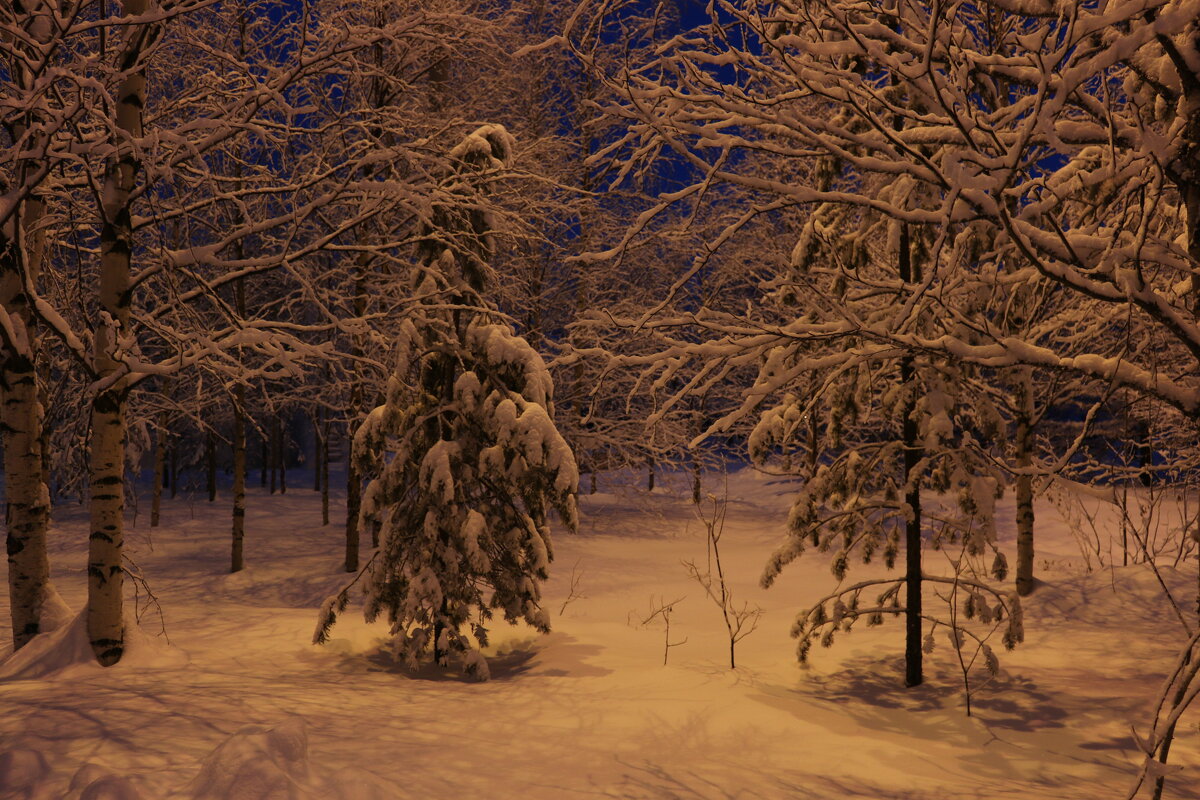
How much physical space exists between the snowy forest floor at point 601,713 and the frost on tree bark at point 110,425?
291mm

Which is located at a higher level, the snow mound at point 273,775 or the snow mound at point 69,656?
the snow mound at point 273,775

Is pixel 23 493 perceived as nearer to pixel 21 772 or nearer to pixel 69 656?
pixel 69 656

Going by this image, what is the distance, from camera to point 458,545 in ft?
26.2

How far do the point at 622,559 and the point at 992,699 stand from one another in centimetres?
958

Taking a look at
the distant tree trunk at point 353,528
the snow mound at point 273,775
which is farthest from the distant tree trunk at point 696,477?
the snow mound at point 273,775

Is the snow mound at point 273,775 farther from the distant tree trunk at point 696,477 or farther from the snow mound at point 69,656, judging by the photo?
the distant tree trunk at point 696,477

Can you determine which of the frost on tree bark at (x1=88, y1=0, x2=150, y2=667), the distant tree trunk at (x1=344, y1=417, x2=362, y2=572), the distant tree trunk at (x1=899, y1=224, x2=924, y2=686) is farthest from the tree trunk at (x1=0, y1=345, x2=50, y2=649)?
the distant tree trunk at (x1=899, y1=224, x2=924, y2=686)

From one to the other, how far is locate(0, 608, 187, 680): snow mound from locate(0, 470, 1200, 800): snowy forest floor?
0.02 metres

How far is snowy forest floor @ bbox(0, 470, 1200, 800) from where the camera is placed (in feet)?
13.4

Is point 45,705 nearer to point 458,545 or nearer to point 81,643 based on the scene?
point 81,643

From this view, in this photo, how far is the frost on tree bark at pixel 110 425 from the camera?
6148 millimetres

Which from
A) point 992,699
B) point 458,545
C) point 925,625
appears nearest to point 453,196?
point 458,545

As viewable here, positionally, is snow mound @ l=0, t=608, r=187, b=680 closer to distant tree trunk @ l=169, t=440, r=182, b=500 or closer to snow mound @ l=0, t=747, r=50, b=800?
snow mound @ l=0, t=747, r=50, b=800

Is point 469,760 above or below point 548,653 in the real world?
above
